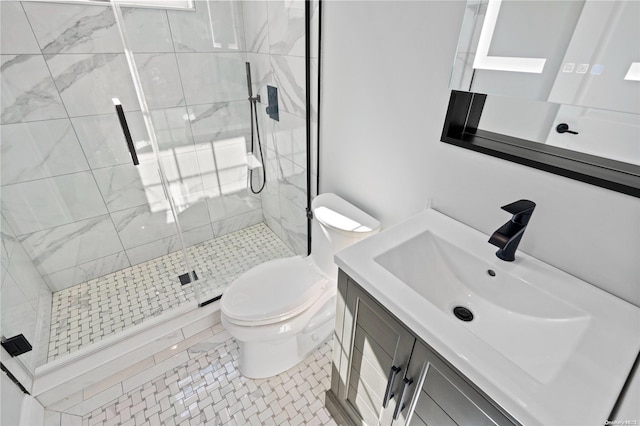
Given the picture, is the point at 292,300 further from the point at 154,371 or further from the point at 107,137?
the point at 107,137

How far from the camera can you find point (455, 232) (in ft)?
3.47

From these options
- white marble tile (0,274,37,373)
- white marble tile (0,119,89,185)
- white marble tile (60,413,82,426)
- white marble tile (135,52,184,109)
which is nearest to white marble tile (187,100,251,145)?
white marble tile (135,52,184,109)

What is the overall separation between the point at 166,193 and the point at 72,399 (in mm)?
1232

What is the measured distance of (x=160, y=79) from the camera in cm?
186

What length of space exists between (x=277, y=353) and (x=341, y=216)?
0.77 meters

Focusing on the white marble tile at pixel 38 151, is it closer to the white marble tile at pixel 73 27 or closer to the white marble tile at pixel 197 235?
the white marble tile at pixel 73 27

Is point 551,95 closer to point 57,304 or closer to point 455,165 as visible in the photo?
point 455,165

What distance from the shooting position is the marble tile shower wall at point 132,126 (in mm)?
1610

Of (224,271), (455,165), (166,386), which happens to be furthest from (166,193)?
(455,165)

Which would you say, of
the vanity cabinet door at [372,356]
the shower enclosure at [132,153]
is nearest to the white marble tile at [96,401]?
the shower enclosure at [132,153]

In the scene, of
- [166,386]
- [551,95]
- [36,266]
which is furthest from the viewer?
[36,266]

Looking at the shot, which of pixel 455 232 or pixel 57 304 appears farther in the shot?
pixel 57 304

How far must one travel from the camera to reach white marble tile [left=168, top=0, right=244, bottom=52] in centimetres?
183

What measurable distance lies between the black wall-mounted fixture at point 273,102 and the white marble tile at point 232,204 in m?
0.70
